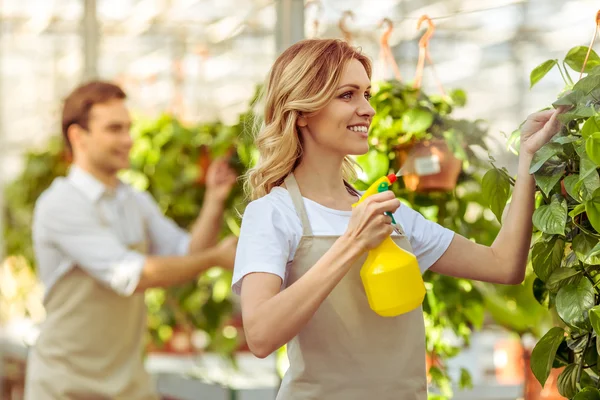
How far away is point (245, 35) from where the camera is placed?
12.8 ft

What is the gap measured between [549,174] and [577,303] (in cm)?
23

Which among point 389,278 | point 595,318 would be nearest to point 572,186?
point 595,318

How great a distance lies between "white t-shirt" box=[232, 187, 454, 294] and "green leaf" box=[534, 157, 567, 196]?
9.4 inches

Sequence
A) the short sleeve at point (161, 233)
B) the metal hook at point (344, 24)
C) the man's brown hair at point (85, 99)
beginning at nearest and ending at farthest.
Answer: the metal hook at point (344, 24)
the man's brown hair at point (85, 99)
the short sleeve at point (161, 233)

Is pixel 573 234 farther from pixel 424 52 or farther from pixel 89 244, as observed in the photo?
pixel 89 244

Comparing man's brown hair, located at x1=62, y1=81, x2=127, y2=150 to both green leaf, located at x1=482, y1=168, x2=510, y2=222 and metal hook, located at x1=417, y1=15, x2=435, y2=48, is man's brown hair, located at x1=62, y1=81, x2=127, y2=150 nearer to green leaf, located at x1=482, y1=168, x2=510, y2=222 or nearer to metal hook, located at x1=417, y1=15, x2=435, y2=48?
metal hook, located at x1=417, y1=15, x2=435, y2=48

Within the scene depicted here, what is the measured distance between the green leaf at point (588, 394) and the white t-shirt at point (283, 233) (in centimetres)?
39

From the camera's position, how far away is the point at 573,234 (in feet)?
5.34

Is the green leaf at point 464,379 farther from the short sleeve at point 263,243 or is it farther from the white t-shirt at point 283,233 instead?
the short sleeve at point 263,243

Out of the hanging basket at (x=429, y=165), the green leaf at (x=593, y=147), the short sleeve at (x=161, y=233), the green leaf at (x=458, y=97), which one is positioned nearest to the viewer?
the green leaf at (x=593, y=147)

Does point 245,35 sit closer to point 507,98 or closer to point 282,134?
point 507,98

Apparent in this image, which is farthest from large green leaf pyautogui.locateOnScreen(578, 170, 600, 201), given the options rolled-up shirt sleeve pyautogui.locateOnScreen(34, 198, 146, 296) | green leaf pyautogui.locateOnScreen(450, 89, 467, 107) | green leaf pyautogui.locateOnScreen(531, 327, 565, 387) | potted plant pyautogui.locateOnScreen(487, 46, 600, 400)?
rolled-up shirt sleeve pyautogui.locateOnScreen(34, 198, 146, 296)

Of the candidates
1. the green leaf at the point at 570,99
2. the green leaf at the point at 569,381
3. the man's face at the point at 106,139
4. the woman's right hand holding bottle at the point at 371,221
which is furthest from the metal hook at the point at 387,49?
the man's face at the point at 106,139

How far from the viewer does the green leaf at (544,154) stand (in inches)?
62.6
